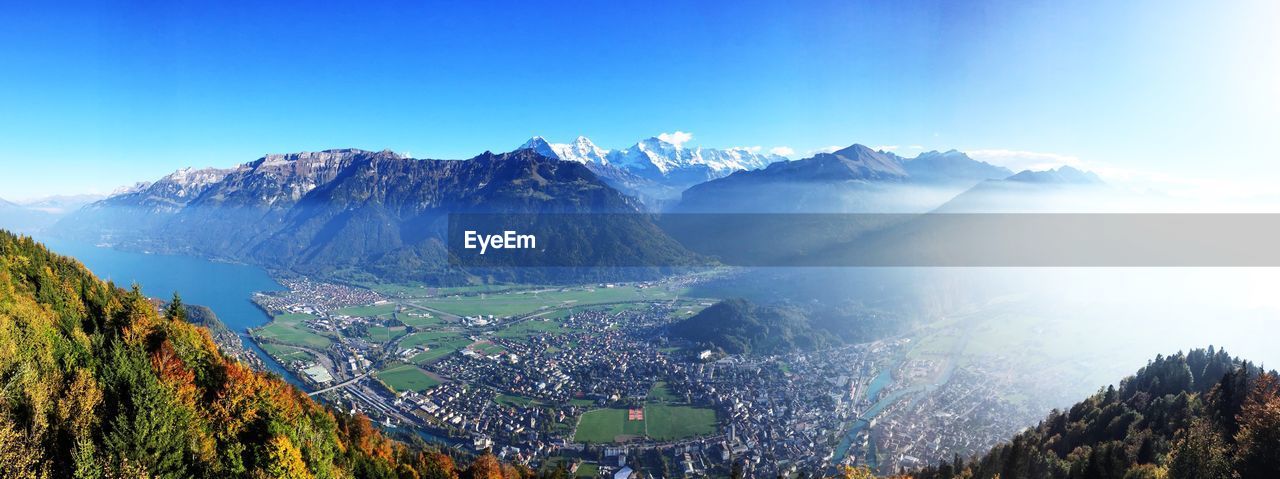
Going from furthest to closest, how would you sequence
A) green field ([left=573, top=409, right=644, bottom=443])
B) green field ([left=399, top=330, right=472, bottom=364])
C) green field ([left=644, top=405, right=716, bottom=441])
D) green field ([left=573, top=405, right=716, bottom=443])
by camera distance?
green field ([left=399, top=330, right=472, bottom=364])
green field ([left=644, top=405, right=716, bottom=441])
green field ([left=573, top=405, right=716, bottom=443])
green field ([left=573, top=409, right=644, bottom=443])

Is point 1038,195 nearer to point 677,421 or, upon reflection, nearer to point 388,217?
point 677,421

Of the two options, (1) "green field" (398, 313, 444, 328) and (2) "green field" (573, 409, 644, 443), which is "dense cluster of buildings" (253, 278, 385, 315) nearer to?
(1) "green field" (398, 313, 444, 328)

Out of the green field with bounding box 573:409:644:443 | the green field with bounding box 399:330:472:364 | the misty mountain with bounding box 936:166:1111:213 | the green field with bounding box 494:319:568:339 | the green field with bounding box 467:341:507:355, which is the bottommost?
the green field with bounding box 573:409:644:443

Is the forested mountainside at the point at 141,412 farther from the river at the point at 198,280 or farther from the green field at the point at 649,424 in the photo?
the river at the point at 198,280

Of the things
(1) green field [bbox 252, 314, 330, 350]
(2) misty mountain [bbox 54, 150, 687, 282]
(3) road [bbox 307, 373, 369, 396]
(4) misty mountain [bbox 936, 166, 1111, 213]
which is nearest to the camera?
(3) road [bbox 307, 373, 369, 396]

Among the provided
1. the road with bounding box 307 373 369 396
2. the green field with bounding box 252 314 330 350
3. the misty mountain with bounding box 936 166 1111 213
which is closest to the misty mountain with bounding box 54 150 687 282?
the green field with bounding box 252 314 330 350

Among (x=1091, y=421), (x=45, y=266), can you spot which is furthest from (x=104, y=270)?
(x=1091, y=421)
